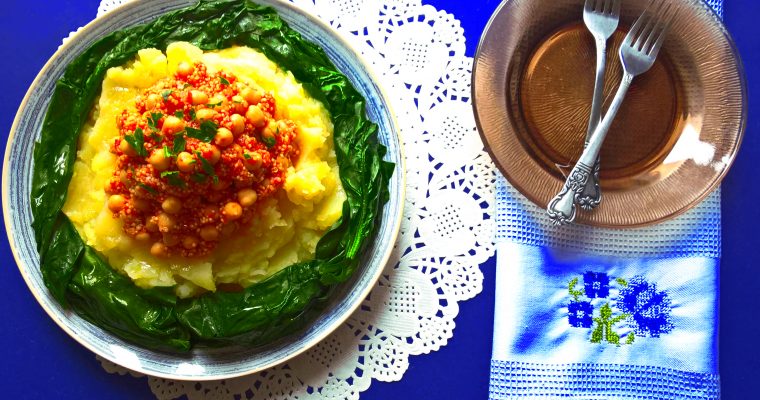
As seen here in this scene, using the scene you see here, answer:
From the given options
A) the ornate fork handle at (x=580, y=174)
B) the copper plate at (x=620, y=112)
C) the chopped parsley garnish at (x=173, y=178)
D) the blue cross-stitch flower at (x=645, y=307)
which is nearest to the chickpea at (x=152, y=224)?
the chopped parsley garnish at (x=173, y=178)

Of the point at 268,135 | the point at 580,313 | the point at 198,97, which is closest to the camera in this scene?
the point at 198,97

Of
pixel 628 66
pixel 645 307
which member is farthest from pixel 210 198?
pixel 645 307

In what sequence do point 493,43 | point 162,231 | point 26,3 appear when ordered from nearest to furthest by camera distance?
point 162,231 < point 493,43 < point 26,3

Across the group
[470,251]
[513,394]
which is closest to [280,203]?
[470,251]

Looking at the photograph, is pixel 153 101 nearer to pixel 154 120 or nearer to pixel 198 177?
pixel 154 120

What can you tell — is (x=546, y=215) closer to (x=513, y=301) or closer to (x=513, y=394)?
(x=513, y=301)
